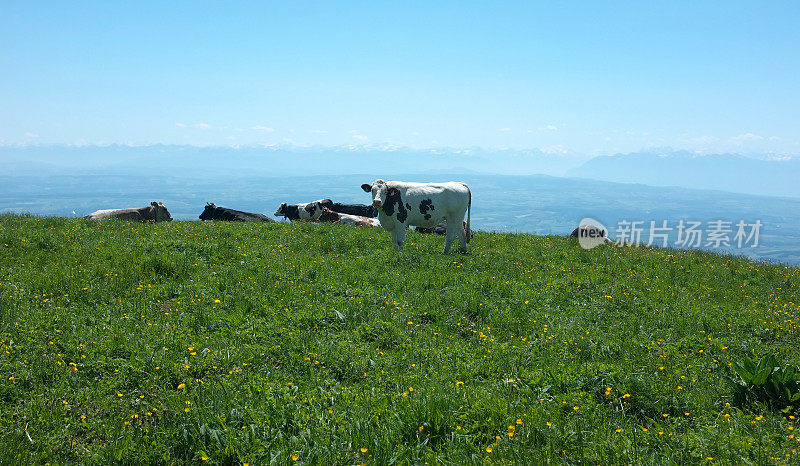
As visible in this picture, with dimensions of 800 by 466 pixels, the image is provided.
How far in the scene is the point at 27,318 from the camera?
775cm

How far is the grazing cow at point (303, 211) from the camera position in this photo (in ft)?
105

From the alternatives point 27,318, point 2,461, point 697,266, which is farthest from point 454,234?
point 2,461

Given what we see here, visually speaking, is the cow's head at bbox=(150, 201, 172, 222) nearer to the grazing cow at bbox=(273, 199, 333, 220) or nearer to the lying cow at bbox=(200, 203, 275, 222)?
the lying cow at bbox=(200, 203, 275, 222)

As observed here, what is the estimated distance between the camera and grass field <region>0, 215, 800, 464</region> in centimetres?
508

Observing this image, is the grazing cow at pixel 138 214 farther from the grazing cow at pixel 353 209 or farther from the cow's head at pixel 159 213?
the grazing cow at pixel 353 209

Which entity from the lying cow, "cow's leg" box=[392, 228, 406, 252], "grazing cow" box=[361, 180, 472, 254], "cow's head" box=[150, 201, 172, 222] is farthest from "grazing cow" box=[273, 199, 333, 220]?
"cow's leg" box=[392, 228, 406, 252]

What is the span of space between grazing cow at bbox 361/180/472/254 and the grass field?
8.49 feet

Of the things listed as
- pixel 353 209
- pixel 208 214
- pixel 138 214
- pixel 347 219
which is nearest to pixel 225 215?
pixel 208 214

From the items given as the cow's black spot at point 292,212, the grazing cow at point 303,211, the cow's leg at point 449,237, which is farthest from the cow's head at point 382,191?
the cow's black spot at point 292,212

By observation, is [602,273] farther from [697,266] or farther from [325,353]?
[325,353]

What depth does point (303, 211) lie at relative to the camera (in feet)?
106

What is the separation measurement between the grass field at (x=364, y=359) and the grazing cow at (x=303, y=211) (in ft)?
60.6

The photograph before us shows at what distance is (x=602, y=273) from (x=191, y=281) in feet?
38.0

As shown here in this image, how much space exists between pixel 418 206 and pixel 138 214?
18904 millimetres
